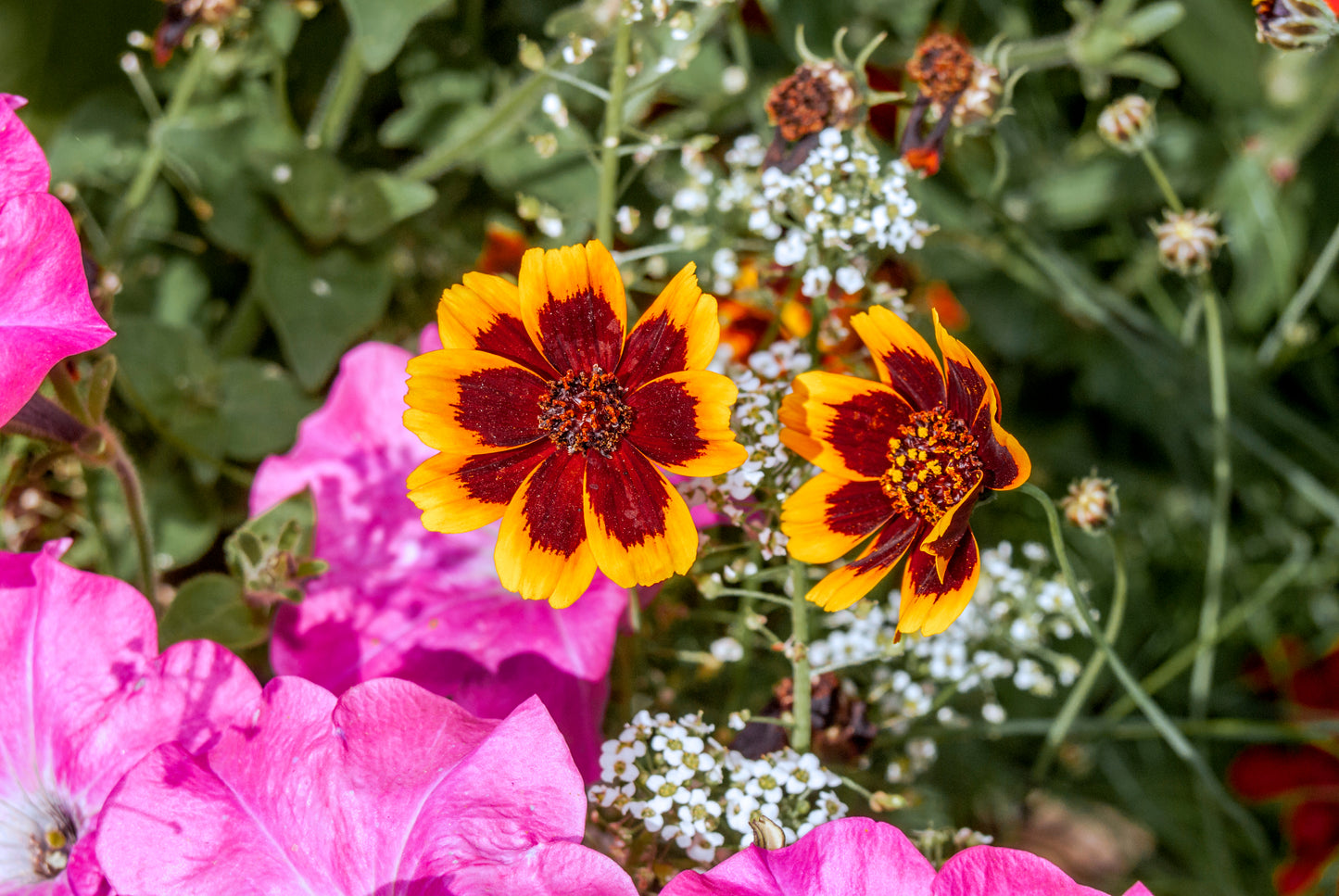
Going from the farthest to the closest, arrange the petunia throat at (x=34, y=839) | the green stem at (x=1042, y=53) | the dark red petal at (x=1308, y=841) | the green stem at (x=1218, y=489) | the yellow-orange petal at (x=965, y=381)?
1. the dark red petal at (x=1308, y=841)
2. the green stem at (x=1042, y=53)
3. the green stem at (x=1218, y=489)
4. the petunia throat at (x=34, y=839)
5. the yellow-orange petal at (x=965, y=381)

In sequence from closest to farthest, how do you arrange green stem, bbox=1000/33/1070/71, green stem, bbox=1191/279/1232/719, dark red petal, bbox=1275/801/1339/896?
green stem, bbox=1191/279/1232/719, green stem, bbox=1000/33/1070/71, dark red petal, bbox=1275/801/1339/896

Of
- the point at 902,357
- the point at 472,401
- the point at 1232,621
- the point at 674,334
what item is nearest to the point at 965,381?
the point at 902,357

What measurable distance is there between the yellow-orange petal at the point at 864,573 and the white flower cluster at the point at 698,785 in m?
0.11

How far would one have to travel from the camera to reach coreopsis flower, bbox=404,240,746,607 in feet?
1.78

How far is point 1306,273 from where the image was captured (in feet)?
3.42

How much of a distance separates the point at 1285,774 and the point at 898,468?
0.65 metres

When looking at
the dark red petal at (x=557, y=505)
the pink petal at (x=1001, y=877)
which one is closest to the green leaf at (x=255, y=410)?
the dark red petal at (x=557, y=505)

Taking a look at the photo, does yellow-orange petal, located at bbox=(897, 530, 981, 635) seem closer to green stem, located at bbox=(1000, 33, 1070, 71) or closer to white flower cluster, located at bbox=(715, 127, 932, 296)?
white flower cluster, located at bbox=(715, 127, 932, 296)

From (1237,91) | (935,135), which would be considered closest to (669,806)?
(935,135)

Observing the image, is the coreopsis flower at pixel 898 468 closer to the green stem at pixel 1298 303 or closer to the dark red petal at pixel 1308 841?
the green stem at pixel 1298 303

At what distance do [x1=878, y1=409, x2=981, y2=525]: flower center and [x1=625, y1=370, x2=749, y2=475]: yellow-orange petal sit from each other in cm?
9

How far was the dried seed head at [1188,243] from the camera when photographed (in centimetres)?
71

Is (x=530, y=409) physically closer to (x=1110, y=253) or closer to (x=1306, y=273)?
(x=1110, y=253)

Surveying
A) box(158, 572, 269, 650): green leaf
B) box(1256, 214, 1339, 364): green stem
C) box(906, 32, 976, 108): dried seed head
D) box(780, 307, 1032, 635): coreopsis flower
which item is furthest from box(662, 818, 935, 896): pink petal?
box(1256, 214, 1339, 364): green stem
